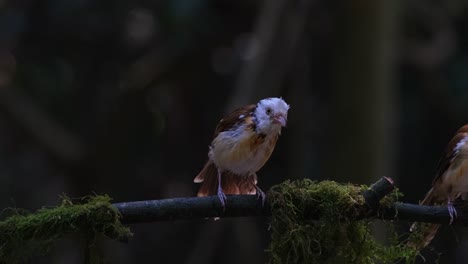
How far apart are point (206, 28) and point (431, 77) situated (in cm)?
248

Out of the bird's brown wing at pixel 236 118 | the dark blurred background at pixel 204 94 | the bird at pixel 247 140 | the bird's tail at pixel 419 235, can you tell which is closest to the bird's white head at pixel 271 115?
the bird at pixel 247 140

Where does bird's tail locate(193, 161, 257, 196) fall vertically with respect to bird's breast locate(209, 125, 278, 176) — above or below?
below

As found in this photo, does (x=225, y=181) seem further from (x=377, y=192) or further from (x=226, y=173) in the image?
(x=377, y=192)

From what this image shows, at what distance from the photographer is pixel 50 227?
9.98 feet

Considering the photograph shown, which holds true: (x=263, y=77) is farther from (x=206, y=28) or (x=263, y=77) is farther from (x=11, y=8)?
(x=11, y=8)

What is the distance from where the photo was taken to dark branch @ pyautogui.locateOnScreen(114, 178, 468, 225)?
10.3 ft

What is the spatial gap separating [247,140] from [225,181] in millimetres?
375

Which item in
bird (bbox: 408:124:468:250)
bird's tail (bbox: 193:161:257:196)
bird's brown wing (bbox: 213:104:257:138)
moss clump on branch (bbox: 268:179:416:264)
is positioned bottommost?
bird (bbox: 408:124:468:250)

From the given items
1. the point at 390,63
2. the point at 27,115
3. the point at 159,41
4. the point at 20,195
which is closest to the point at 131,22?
the point at 159,41

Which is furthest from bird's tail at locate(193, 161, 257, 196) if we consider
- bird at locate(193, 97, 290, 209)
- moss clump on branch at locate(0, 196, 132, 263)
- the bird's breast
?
moss clump on branch at locate(0, 196, 132, 263)

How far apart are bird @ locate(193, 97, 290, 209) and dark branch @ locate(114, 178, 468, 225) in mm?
1008

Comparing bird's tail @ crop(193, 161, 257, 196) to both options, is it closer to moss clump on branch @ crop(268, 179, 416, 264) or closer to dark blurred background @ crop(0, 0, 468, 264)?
moss clump on branch @ crop(268, 179, 416, 264)

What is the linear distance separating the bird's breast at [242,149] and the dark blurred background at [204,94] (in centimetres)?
212

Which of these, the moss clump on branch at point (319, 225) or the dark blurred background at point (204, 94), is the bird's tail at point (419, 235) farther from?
the dark blurred background at point (204, 94)
